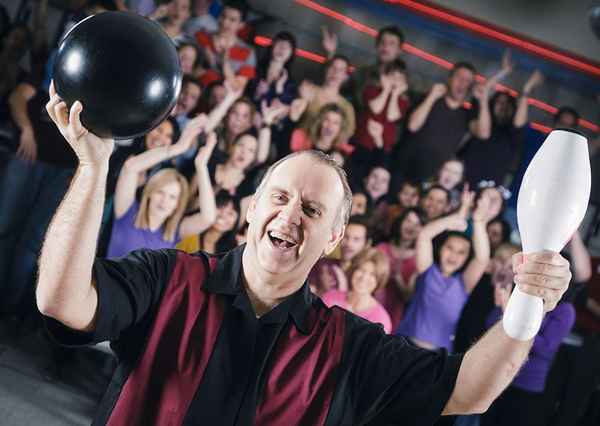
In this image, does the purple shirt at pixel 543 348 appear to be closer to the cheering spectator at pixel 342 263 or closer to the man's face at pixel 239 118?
the cheering spectator at pixel 342 263

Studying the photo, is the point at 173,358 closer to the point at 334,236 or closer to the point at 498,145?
the point at 334,236

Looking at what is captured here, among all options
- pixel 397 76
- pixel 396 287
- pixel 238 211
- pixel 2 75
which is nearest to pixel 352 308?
pixel 396 287

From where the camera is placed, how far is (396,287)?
3.99 meters

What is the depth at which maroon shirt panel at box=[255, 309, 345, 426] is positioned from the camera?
4.31 ft

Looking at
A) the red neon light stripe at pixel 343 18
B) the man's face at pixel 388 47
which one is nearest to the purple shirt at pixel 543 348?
the man's face at pixel 388 47

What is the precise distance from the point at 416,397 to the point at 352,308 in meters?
2.31

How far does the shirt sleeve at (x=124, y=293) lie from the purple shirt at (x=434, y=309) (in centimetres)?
268

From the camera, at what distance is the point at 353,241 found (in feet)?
12.8

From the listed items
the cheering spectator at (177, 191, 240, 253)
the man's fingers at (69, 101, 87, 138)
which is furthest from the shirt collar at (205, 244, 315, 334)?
the cheering spectator at (177, 191, 240, 253)

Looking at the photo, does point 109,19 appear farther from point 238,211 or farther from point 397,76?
point 397,76

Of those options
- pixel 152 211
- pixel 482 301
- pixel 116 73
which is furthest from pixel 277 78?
pixel 116 73

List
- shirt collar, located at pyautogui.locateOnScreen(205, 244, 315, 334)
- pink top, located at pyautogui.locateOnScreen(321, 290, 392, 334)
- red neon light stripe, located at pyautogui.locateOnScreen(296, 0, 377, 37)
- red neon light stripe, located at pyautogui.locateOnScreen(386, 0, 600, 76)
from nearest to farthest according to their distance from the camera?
1. shirt collar, located at pyautogui.locateOnScreen(205, 244, 315, 334)
2. pink top, located at pyautogui.locateOnScreen(321, 290, 392, 334)
3. red neon light stripe, located at pyautogui.locateOnScreen(296, 0, 377, 37)
4. red neon light stripe, located at pyautogui.locateOnScreen(386, 0, 600, 76)

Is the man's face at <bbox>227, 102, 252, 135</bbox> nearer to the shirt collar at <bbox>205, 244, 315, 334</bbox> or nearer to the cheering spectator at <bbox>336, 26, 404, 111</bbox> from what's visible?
the cheering spectator at <bbox>336, 26, 404, 111</bbox>

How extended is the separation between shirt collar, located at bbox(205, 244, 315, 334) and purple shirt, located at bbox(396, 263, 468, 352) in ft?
8.32
